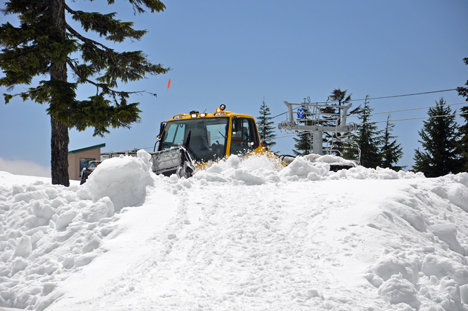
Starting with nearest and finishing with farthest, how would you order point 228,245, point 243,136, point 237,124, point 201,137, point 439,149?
1. point 228,245
2. point 237,124
3. point 201,137
4. point 243,136
5. point 439,149

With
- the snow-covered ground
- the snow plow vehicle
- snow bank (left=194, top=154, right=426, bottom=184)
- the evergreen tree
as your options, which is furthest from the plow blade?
the evergreen tree

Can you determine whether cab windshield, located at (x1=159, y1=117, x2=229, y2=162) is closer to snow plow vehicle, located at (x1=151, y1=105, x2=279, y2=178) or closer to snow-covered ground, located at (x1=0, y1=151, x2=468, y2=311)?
snow plow vehicle, located at (x1=151, y1=105, x2=279, y2=178)

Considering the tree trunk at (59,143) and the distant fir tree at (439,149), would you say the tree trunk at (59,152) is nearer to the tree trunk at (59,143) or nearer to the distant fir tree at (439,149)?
the tree trunk at (59,143)

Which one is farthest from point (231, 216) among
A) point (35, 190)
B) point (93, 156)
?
point (93, 156)

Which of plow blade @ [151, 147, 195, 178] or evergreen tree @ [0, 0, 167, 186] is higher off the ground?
evergreen tree @ [0, 0, 167, 186]

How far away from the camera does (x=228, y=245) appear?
484cm

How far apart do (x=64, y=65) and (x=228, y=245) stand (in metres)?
14.8

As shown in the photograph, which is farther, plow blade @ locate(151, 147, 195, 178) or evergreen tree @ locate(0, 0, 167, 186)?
evergreen tree @ locate(0, 0, 167, 186)

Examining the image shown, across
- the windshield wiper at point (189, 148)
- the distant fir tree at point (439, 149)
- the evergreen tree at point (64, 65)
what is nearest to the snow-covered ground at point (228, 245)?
the windshield wiper at point (189, 148)

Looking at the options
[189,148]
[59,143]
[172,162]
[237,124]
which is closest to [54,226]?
[172,162]

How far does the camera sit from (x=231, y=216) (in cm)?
568

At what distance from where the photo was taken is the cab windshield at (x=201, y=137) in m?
9.93

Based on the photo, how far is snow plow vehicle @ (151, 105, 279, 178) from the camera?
32.6ft

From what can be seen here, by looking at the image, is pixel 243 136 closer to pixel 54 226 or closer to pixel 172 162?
pixel 172 162
